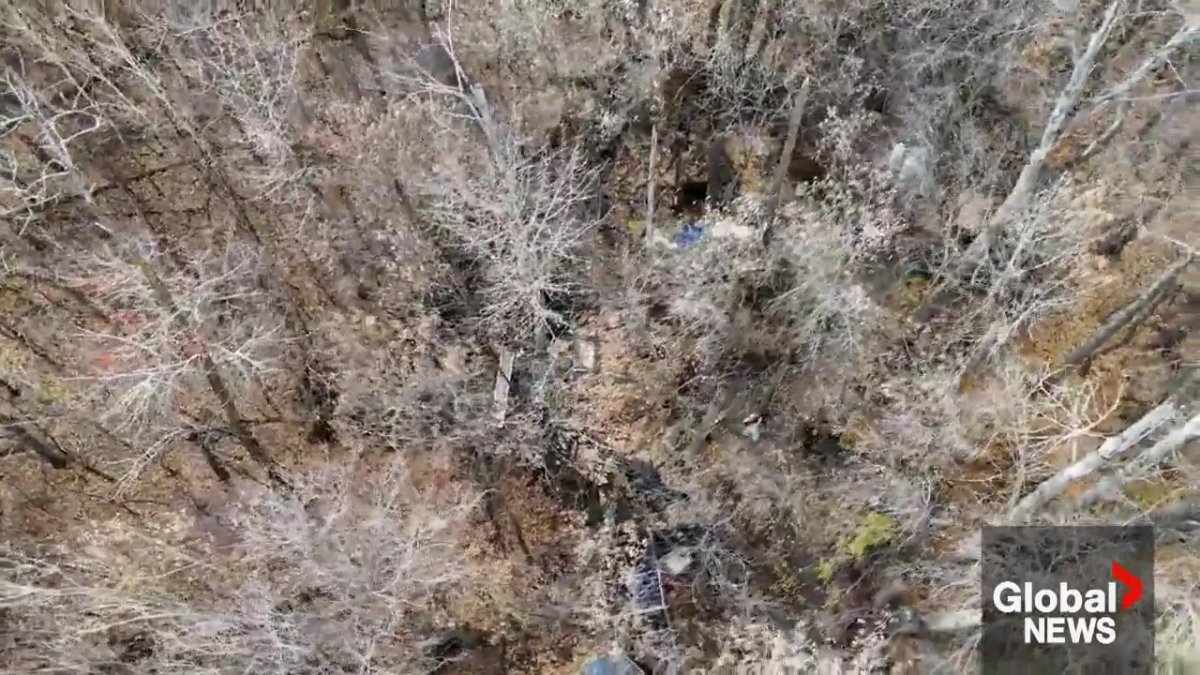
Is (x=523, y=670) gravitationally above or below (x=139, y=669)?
below

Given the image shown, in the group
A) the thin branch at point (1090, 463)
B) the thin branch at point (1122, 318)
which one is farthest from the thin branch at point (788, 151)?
the thin branch at point (1090, 463)

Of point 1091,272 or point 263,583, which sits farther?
point 1091,272

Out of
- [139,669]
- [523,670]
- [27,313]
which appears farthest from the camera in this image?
[27,313]

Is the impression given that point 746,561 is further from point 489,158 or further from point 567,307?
point 489,158

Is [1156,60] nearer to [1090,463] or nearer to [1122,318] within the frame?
[1122,318]

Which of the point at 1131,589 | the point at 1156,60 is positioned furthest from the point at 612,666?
the point at 1156,60

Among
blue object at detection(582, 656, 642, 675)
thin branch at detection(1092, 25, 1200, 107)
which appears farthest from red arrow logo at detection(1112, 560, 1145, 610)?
blue object at detection(582, 656, 642, 675)

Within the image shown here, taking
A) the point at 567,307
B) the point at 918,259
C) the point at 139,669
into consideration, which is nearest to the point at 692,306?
the point at 567,307

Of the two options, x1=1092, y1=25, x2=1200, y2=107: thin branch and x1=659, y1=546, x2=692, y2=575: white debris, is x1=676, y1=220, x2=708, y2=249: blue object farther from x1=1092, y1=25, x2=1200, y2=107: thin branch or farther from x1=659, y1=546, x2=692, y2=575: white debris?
x1=1092, y1=25, x2=1200, y2=107: thin branch
